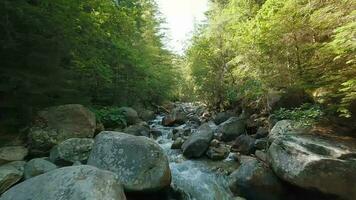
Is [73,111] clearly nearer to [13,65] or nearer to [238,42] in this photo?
[13,65]

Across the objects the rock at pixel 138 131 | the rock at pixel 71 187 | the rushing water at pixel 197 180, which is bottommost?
the rushing water at pixel 197 180

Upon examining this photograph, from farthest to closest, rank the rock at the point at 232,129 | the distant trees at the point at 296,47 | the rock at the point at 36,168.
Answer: the rock at the point at 232,129 < the distant trees at the point at 296,47 < the rock at the point at 36,168

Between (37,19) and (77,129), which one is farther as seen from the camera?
(77,129)

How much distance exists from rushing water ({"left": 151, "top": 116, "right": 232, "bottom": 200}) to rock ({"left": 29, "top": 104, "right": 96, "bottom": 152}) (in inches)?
110

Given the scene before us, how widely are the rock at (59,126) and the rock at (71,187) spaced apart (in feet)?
11.2

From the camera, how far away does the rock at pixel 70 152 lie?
683 cm

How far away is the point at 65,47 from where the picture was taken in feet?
28.9

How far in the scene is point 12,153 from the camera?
7180 mm

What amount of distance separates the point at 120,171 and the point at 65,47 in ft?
15.7

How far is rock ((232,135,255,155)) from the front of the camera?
9195 mm

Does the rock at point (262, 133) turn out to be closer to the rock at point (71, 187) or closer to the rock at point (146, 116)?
the rock at point (71, 187)

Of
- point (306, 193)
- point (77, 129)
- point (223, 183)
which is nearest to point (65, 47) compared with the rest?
point (77, 129)

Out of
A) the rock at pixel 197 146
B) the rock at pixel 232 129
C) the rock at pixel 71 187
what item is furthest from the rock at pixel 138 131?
the rock at pixel 71 187

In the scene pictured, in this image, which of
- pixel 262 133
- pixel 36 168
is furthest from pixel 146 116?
pixel 36 168
